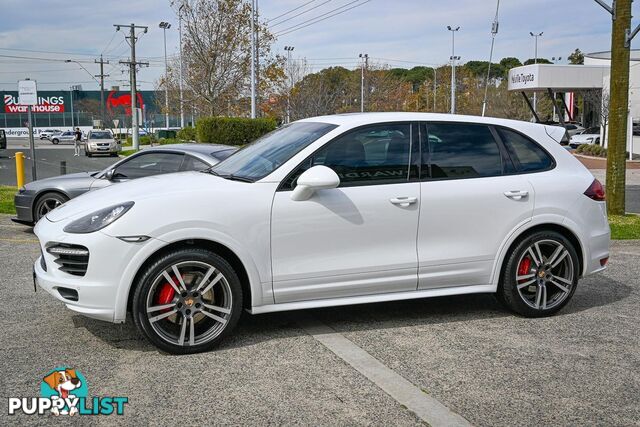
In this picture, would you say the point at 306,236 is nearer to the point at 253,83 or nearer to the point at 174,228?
the point at 174,228

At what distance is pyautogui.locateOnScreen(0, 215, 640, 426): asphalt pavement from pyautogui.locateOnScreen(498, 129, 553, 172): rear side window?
132cm

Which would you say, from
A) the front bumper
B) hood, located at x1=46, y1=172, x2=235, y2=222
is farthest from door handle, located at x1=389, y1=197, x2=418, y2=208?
the front bumper

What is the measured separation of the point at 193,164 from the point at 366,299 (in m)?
4.65

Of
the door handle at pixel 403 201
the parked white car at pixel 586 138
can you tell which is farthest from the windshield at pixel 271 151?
the parked white car at pixel 586 138

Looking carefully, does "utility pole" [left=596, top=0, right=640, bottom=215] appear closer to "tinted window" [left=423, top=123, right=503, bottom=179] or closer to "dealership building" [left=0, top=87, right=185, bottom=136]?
"tinted window" [left=423, top=123, right=503, bottom=179]

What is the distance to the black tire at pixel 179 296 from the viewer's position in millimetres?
4738

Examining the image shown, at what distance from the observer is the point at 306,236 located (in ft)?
16.8

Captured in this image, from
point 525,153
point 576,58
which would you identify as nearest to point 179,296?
point 525,153

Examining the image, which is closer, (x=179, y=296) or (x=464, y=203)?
(x=179, y=296)

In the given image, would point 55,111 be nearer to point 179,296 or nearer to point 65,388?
point 179,296

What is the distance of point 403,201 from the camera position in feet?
17.6

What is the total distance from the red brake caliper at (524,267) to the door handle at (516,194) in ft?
1.75

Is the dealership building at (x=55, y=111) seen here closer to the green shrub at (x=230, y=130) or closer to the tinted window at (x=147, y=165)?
the green shrub at (x=230, y=130)

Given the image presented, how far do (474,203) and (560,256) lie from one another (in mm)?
976
